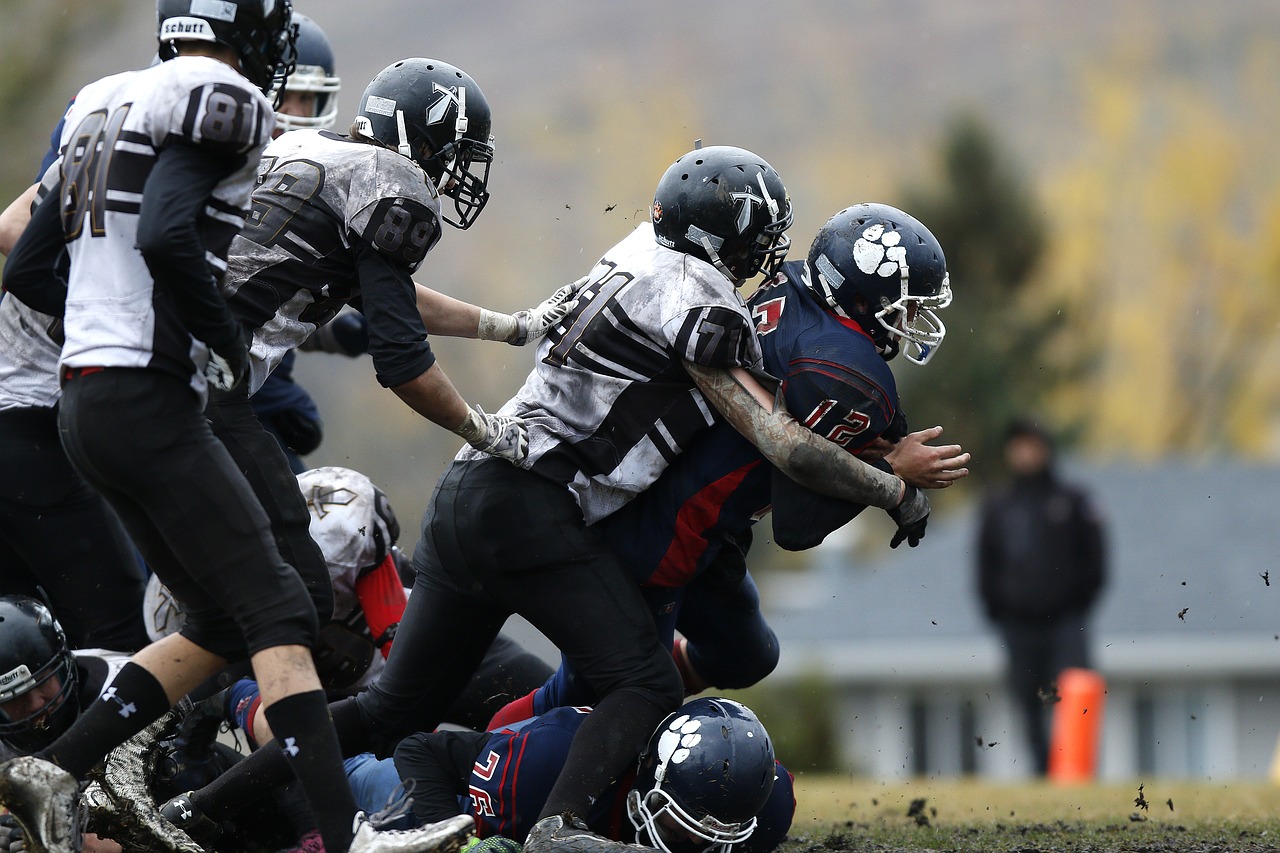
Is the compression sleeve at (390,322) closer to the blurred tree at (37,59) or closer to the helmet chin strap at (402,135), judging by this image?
the helmet chin strap at (402,135)

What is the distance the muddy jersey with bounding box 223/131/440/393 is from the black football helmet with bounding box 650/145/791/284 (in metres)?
0.69

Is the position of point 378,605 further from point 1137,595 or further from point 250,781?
point 1137,595

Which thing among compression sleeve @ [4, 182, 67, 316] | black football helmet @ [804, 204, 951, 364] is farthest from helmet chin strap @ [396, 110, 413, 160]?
black football helmet @ [804, 204, 951, 364]

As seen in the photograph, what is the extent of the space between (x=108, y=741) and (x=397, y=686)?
920 mm

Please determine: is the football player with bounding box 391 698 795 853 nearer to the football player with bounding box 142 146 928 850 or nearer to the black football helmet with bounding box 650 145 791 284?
the football player with bounding box 142 146 928 850

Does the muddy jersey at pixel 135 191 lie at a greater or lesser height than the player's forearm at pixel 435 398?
greater

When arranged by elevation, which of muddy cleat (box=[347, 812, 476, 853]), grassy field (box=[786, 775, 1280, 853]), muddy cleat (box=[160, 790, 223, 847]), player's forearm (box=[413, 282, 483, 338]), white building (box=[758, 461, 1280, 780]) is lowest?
white building (box=[758, 461, 1280, 780])

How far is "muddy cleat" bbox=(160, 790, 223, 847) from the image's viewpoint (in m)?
4.61

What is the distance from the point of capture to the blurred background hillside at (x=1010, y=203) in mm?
28297

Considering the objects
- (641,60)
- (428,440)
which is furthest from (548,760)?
(641,60)

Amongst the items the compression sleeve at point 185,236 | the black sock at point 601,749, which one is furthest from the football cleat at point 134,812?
the compression sleeve at point 185,236

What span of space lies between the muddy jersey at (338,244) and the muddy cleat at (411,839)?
1185mm

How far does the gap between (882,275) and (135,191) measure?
2045mm

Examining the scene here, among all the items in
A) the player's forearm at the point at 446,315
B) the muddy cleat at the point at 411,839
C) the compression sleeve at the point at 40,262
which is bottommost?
the muddy cleat at the point at 411,839
